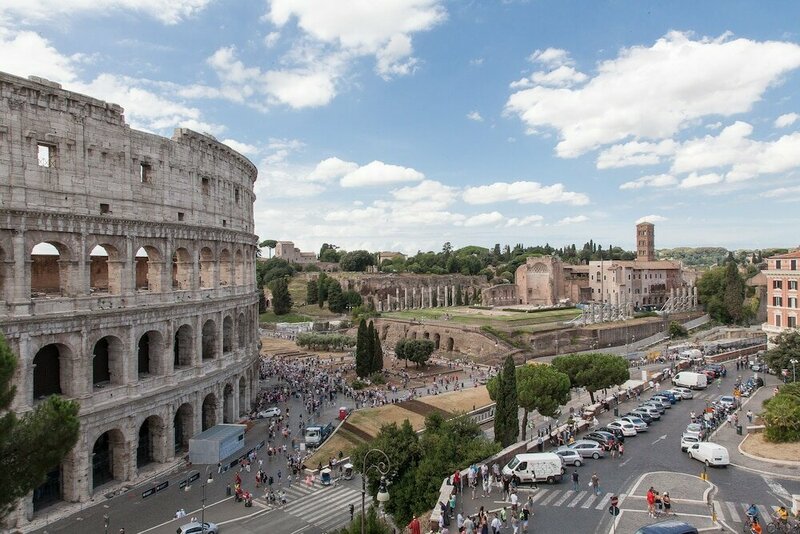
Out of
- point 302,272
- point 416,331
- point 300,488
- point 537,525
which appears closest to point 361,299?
point 416,331

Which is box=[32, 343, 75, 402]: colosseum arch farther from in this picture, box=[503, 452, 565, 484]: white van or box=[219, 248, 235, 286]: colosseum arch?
box=[503, 452, 565, 484]: white van

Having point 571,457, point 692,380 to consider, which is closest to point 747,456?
point 571,457

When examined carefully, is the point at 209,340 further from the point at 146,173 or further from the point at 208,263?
the point at 146,173

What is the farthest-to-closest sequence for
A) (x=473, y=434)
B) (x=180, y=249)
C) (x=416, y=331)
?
(x=416, y=331) → (x=180, y=249) → (x=473, y=434)

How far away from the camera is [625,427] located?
91.6 ft

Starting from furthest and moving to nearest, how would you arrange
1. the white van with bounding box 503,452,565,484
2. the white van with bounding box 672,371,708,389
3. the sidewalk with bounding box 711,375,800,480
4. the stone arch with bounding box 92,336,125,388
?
the white van with bounding box 672,371,708,389 < the stone arch with bounding box 92,336,125,388 < the sidewalk with bounding box 711,375,800,480 < the white van with bounding box 503,452,565,484

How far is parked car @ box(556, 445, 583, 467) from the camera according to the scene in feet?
74.2

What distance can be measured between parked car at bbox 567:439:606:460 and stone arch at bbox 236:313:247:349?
21.3 meters

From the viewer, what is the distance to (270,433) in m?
32.8

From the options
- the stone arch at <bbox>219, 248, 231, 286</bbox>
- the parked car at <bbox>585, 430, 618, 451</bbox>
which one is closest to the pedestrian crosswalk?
the parked car at <bbox>585, 430, 618, 451</bbox>

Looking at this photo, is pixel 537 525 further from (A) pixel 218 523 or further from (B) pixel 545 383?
(B) pixel 545 383

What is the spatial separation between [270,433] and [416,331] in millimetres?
41231

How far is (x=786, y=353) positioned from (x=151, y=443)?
41.2m

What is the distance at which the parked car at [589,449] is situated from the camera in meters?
23.8
